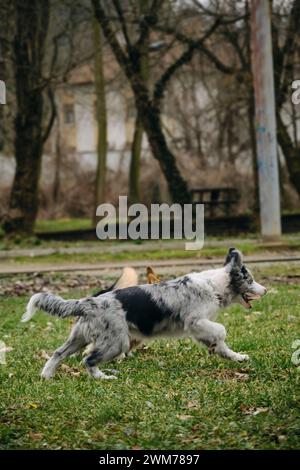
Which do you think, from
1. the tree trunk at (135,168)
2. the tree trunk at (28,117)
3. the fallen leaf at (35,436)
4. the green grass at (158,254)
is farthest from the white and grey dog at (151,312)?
the tree trunk at (135,168)

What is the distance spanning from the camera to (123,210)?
34.5 m

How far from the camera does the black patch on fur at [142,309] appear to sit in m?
9.30

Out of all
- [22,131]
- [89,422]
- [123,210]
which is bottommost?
[89,422]

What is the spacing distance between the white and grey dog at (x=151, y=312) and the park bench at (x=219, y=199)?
2128cm

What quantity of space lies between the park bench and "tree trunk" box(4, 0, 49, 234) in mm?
6035

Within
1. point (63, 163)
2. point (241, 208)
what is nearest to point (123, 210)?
point (241, 208)

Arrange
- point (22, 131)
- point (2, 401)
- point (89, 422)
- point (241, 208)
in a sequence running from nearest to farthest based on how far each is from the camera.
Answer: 1. point (89, 422)
2. point (2, 401)
3. point (22, 131)
4. point (241, 208)

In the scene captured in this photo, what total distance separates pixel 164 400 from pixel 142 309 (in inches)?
61.0

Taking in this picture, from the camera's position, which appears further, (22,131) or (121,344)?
(22,131)

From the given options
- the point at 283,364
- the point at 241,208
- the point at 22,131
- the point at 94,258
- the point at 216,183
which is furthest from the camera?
the point at 216,183

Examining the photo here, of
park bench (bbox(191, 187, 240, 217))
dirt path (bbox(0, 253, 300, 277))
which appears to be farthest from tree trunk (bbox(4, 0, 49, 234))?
dirt path (bbox(0, 253, 300, 277))

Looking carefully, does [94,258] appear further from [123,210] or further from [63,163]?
[63,163]

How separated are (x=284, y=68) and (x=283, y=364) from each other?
19938 mm

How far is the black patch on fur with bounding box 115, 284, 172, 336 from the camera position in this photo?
9.30 metres
